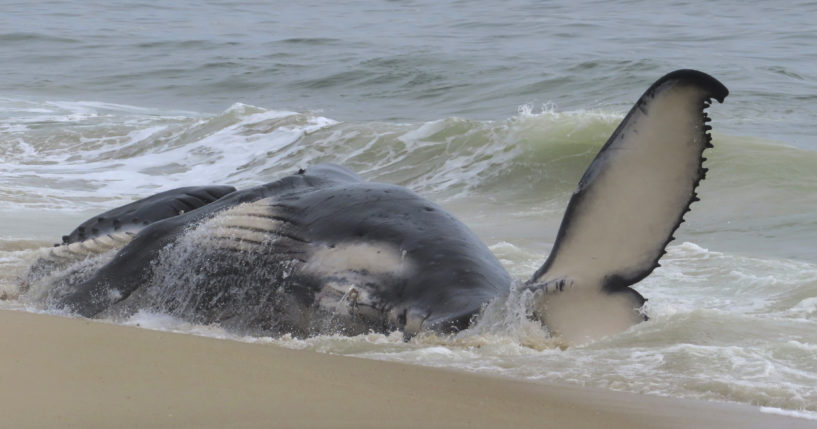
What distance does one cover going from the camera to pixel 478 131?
14.6m

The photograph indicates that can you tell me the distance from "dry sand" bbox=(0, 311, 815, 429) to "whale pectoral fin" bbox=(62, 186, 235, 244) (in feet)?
6.48

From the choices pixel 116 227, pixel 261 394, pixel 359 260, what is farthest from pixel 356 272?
pixel 116 227

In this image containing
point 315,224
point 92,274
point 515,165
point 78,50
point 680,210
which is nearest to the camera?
point 680,210

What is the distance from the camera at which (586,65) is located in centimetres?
2044

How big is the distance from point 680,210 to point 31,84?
22805 millimetres

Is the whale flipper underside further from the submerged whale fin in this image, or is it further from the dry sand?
the submerged whale fin

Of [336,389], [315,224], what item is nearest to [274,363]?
[336,389]

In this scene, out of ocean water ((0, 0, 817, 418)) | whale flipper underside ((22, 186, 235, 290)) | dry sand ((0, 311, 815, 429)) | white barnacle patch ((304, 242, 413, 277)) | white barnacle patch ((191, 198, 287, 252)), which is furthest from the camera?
whale flipper underside ((22, 186, 235, 290))

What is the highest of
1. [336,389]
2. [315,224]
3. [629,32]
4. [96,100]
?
[629,32]

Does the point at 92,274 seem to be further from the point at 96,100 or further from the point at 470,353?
the point at 96,100

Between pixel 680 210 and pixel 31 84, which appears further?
pixel 31 84

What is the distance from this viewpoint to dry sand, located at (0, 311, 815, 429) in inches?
116

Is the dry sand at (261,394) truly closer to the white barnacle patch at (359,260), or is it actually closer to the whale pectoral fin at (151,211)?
the white barnacle patch at (359,260)

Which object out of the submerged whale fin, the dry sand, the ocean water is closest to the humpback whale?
the submerged whale fin
